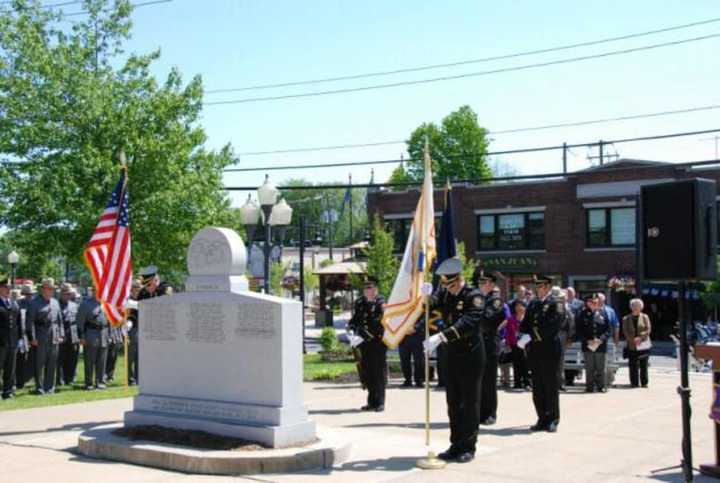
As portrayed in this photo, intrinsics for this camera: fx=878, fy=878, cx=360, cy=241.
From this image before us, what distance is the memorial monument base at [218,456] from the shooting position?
29.9ft

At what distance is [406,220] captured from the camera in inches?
1831

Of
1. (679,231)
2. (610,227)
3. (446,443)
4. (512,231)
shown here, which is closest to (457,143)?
(512,231)

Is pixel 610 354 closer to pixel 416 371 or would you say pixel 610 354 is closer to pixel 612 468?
pixel 416 371

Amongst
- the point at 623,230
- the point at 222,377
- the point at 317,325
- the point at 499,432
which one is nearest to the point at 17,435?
the point at 222,377

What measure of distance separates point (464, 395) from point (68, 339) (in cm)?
1041

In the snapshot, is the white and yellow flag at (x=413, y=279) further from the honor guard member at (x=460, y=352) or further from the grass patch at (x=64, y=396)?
the grass patch at (x=64, y=396)

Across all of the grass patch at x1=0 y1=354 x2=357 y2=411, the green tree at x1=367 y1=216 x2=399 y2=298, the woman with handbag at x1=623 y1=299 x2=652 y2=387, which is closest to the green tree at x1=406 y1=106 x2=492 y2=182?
the green tree at x1=367 y1=216 x2=399 y2=298

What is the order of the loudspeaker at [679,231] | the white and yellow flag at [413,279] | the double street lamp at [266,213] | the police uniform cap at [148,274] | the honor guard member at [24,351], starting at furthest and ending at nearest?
the double street lamp at [266,213], the honor guard member at [24,351], the police uniform cap at [148,274], the white and yellow flag at [413,279], the loudspeaker at [679,231]

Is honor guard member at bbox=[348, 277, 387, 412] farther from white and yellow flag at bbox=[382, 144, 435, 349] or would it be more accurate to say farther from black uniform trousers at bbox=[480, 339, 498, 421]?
white and yellow flag at bbox=[382, 144, 435, 349]

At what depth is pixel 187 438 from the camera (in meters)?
10.1

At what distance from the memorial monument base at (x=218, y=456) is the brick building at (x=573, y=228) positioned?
29275mm

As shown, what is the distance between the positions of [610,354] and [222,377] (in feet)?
32.1

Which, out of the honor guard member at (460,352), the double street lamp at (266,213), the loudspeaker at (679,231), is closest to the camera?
the loudspeaker at (679,231)

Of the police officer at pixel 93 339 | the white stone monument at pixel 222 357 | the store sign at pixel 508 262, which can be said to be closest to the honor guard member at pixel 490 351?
the white stone monument at pixel 222 357
